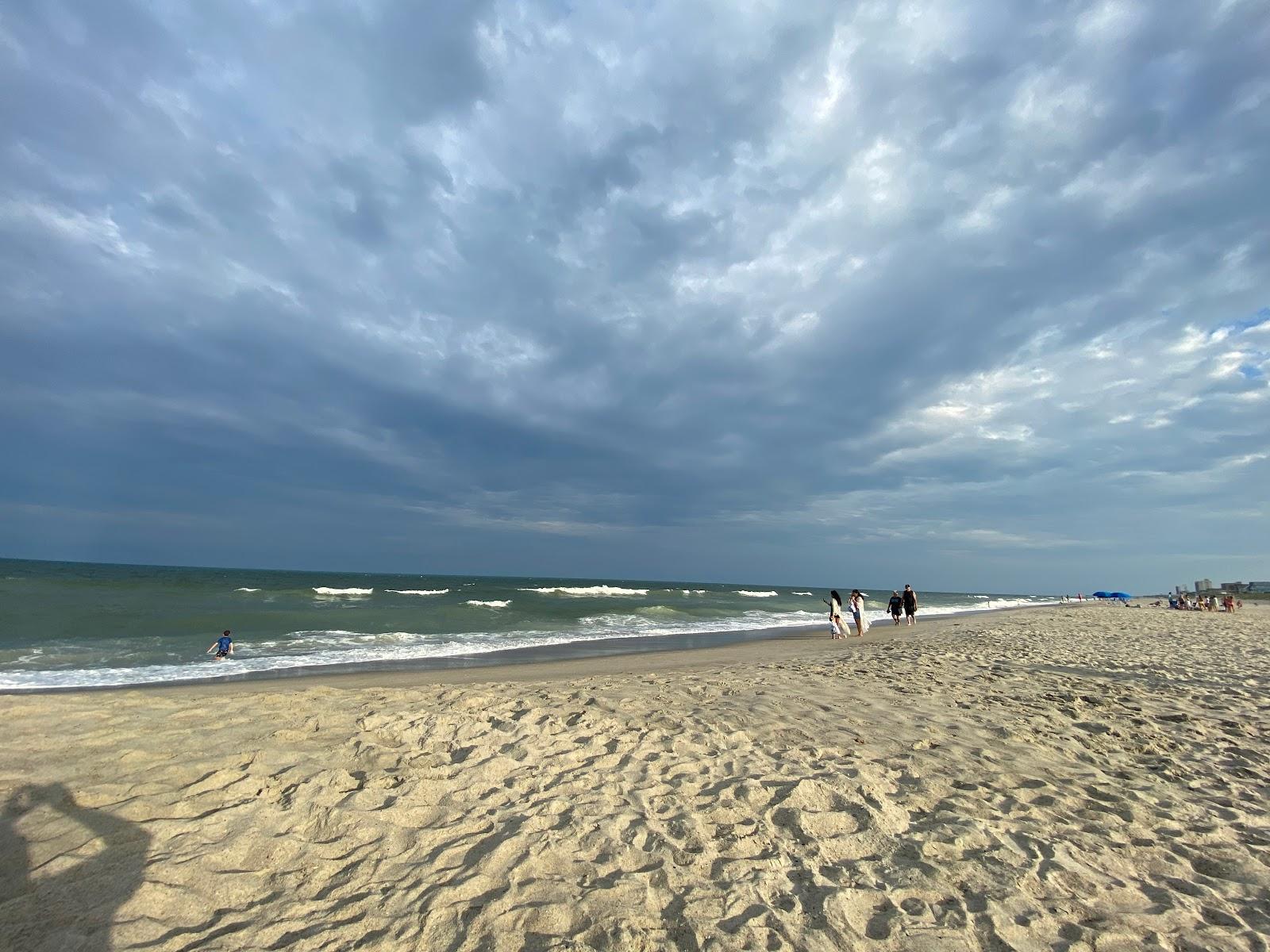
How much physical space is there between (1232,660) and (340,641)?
22.5 metres

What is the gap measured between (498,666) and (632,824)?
36.1ft

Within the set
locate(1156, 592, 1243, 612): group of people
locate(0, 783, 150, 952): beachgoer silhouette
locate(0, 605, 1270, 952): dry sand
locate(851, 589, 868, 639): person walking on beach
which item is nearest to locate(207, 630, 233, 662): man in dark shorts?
locate(0, 605, 1270, 952): dry sand

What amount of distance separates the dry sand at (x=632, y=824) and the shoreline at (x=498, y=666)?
406 centimetres

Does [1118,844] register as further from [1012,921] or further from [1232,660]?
[1232,660]

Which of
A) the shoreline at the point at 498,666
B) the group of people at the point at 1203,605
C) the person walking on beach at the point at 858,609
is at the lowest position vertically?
the shoreline at the point at 498,666

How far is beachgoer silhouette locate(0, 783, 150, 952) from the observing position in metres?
3.06

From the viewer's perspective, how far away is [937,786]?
16.1 feet

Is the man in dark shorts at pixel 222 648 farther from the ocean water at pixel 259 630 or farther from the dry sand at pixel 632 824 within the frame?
the dry sand at pixel 632 824

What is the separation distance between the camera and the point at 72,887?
344 cm

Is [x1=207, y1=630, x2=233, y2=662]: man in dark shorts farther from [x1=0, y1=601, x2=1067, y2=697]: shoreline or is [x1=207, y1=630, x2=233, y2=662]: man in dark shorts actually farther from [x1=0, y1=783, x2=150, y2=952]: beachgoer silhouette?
[x1=0, y1=783, x2=150, y2=952]: beachgoer silhouette

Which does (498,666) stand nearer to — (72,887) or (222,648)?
(222,648)

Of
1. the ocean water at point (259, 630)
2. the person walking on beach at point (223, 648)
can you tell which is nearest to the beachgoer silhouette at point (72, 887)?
the ocean water at point (259, 630)

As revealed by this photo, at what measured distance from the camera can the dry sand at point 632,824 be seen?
3207mm

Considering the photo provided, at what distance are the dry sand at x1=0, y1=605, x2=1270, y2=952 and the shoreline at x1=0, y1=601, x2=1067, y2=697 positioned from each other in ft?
13.3
